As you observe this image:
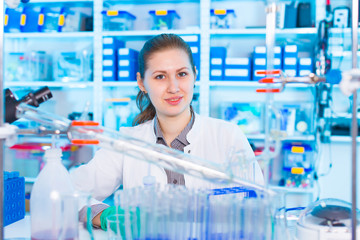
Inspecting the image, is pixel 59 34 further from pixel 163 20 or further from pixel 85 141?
pixel 85 141

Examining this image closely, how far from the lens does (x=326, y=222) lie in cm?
81

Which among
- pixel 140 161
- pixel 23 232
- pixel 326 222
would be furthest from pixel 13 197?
pixel 326 222

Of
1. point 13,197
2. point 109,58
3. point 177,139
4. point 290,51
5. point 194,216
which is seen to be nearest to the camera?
point 194,216

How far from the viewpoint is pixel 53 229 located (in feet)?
2.66

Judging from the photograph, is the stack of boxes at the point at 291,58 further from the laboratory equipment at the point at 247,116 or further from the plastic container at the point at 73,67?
the plastic container at the point at 73,67

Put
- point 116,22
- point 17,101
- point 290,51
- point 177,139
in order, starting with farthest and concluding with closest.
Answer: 1. point 116,22
2. point 290,51
3. point 177,139
4. point 17,101

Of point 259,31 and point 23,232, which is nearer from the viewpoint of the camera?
point 23,232

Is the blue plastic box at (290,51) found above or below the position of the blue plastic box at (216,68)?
above

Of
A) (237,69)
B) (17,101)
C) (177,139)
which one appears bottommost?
(177,139)

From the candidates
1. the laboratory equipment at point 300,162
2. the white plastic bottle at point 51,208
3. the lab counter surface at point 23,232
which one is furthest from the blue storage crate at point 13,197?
the laboratory equipment at point 300,162

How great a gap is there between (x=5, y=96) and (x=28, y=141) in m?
2.67

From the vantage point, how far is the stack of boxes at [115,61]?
302 centimetres

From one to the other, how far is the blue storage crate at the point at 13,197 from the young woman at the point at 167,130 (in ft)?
0.72

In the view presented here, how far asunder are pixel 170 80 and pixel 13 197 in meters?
0.70
